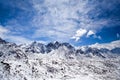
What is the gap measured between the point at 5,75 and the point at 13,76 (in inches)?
635

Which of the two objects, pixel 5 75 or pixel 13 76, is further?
pixel 13 76

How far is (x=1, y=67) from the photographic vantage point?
19038 cm

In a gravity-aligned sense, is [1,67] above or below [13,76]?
above

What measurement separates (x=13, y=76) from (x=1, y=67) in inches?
811

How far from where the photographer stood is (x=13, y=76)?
19850 centimetres

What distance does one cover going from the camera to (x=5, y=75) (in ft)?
604

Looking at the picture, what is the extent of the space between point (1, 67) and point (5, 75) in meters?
13.2
